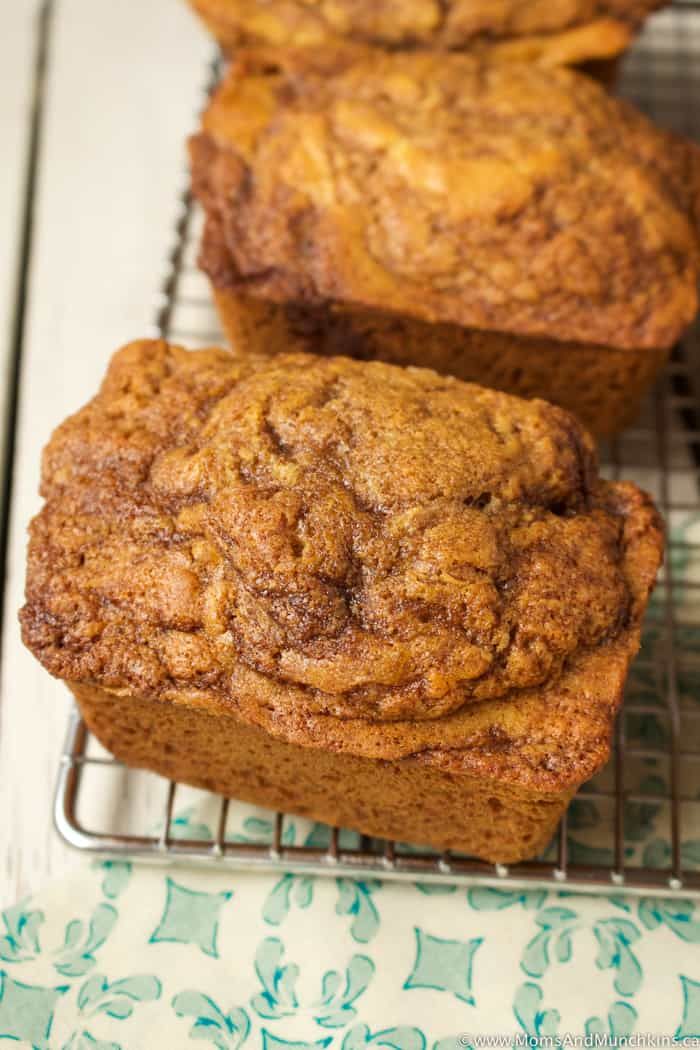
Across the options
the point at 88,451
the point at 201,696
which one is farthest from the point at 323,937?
the point at 88,451

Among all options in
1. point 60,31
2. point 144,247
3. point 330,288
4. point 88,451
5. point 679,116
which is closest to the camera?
point 88,451

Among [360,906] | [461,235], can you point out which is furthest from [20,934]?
[461,235]

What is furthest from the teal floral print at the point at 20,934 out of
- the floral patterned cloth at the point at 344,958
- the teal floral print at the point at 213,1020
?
the teal floral print at the point at 213,1020

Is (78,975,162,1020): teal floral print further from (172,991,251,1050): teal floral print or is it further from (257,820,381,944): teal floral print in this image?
(257,820,381,944): teal floral print

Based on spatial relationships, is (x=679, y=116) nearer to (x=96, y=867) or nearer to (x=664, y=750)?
(x=664, y=750)

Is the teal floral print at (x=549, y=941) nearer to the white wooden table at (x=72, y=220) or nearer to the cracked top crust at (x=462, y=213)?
the white wooden table at (x=72, y=220)

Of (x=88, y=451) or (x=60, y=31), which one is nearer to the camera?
(x=88, y=451)
